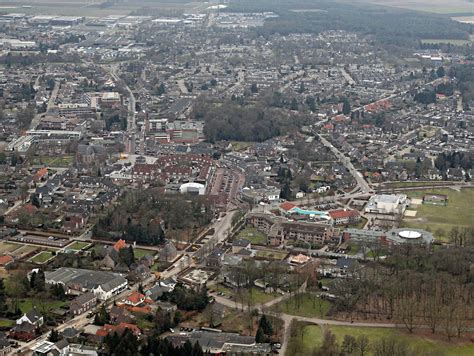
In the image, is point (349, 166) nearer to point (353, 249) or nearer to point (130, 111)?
point (353, 249)

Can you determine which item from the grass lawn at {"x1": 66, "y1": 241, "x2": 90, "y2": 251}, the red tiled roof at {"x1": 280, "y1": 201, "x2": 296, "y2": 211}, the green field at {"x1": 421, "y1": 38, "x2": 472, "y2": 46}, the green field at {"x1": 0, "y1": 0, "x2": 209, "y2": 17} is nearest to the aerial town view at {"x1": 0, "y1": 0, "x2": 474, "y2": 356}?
the red tiled roof at {"x1": 280, "y1": 201, "x2": 296, "y2": 211}

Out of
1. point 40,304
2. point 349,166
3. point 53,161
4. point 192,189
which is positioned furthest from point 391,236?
point 53,161

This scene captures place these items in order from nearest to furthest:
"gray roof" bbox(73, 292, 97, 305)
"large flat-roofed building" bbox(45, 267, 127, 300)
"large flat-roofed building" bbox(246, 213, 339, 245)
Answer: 1. "gray roof" bbox(73, 292, 97, 305)
2. "large flat-roofed building" bbox(45, 267, 127, 300)
3. "large flat-roofed building" bbox(246, 213, 339, 245)

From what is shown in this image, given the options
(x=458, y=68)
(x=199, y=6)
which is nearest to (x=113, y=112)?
(x=458, y=68)

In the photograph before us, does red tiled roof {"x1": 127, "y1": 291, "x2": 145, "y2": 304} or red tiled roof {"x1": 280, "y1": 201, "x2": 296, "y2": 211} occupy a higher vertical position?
red tiled roof {"x1": 127, "y1": 291, "x2": 145, "y2": 304}

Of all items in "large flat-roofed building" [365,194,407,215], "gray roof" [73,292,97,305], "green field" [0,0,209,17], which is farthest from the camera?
"green field" [0,0,209,17]

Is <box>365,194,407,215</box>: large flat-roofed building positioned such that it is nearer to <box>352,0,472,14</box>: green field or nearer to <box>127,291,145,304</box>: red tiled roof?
<box>127,291,145,304</box>: red tiled roof

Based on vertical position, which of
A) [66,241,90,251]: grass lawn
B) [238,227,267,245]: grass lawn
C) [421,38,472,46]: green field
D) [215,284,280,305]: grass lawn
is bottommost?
[421,38,472,46]: green field
